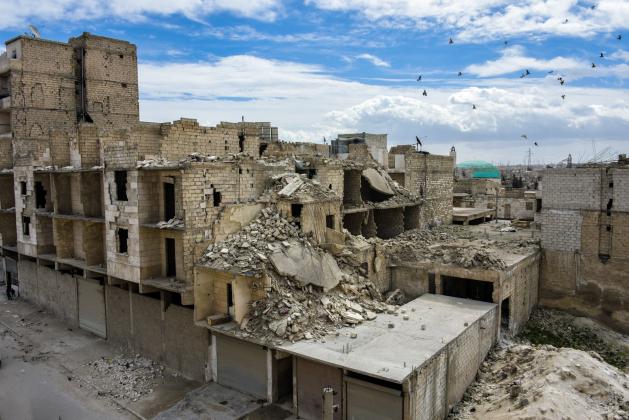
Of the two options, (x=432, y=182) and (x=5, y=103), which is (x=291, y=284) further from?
(x=5, y=103)

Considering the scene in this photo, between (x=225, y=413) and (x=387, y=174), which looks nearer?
(x=225, y=413)

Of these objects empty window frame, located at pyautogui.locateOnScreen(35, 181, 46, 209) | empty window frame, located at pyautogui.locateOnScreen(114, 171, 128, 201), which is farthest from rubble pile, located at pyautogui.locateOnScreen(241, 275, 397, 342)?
empty window frame, located at pyautogui.locateOnScreen(35, 181, 46, 209)

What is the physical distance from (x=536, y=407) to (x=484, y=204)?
92.1 ft

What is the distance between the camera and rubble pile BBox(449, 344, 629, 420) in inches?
508

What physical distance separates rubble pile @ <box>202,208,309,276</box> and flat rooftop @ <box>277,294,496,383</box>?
9.61 feet

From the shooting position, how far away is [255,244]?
16.3 m

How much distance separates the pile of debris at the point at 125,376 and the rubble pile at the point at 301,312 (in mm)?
5636

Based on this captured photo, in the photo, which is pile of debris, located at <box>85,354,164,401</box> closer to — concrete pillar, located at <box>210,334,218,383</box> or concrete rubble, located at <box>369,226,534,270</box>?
concrete pillar, located at <box>210,334,218,383</box>

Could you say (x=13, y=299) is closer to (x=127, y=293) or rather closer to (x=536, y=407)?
(x=127, y=293)

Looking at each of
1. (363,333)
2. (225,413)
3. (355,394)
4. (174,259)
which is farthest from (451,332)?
(174,259)

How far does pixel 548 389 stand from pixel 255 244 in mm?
9741

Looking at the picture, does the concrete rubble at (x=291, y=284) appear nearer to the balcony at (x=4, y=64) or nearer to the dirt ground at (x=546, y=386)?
the dirt ground at (x=546, y=386)

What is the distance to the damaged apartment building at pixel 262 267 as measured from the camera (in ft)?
46.5

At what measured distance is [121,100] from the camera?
3247 centimetres
